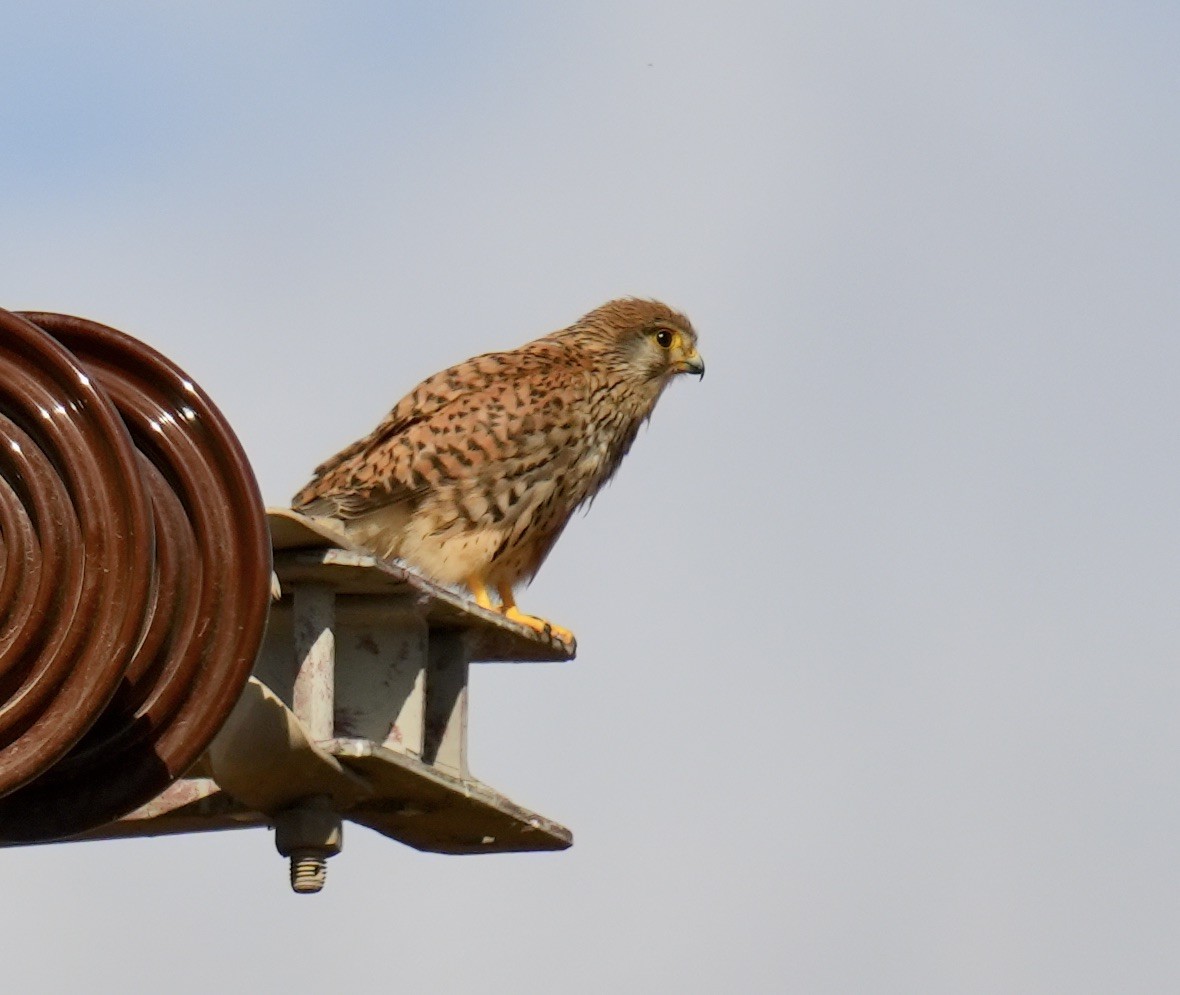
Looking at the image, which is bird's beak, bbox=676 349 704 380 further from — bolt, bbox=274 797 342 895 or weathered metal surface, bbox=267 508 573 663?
bolt, bbox=274 797 342 895

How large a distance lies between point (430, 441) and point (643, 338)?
1362 mm

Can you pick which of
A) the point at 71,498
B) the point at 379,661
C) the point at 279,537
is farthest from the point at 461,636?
the point at 71,498

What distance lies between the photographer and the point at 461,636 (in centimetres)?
607

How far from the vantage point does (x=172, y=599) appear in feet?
11.2

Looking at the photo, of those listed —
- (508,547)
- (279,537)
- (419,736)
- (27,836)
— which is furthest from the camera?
(508,547)

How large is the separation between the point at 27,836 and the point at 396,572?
2.02m

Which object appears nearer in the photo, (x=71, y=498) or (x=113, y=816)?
(x=71, y=498)

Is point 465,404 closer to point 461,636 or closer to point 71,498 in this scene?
point 461,636

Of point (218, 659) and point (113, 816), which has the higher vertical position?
point (218, 659)

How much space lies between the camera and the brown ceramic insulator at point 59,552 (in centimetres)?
308

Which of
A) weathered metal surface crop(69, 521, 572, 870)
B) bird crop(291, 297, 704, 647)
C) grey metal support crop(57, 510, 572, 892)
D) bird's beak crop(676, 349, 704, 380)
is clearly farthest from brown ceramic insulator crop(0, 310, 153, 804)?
bird's beak crop(676, 349, 704, 380)

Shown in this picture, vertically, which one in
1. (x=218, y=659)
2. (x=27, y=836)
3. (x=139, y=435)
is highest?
(x=139, y=435)

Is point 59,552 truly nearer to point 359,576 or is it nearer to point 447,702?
Answer: point 359,576

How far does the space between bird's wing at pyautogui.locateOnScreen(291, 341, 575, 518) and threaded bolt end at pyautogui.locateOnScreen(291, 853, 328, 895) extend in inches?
99.6
